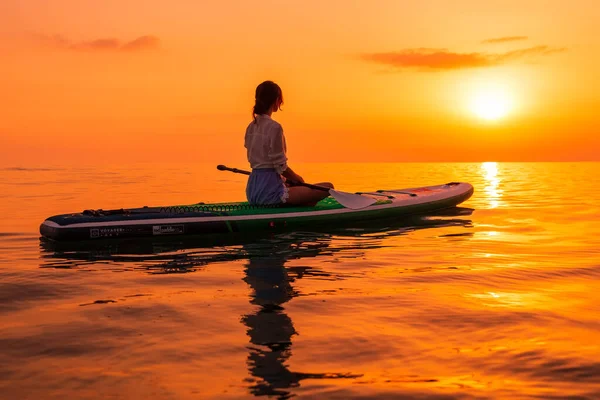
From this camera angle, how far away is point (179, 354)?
3.15 m

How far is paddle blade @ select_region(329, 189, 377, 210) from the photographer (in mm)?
8914

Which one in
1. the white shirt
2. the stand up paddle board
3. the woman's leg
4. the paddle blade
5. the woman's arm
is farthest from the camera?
the paddle blade

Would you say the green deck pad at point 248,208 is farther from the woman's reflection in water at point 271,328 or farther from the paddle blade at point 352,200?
the woman's reflection in water at point 271,328

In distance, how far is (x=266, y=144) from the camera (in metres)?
7.86

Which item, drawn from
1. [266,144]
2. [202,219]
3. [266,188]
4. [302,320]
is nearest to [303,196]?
[266,188]

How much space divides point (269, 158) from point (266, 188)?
0.52m

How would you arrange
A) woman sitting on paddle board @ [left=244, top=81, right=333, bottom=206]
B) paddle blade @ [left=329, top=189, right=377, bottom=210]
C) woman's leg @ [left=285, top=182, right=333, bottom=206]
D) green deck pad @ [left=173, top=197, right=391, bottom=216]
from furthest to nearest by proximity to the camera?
paddle blade @ [left=329, top=189, right=377, bottom=210]
woman's leg @ [left=285, top=182, right=333, bottom=206]
green deck pad @ [left=173, top=197, right=391, bottom=216]
woman sitting on paddle board @ [left=244, top=81, right=333, bottom=206]

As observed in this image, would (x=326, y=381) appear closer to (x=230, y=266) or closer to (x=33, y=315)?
(x=33, y=315)

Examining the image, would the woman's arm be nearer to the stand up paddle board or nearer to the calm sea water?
the stand up paddle board

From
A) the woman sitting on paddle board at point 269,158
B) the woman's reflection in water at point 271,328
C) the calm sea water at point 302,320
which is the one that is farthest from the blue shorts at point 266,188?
the woman's reflection in water at point 271,328

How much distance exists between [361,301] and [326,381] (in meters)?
1.58

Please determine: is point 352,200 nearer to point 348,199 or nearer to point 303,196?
point 348,199

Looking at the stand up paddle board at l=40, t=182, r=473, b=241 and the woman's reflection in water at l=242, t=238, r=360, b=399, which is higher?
the stand up paddle board at l=40, t=182, r=473, b=241

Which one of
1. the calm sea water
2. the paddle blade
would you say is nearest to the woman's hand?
the paddle blade
